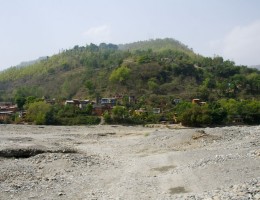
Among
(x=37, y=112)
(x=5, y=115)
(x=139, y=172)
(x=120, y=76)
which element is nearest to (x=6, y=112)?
(x=5, y=115)

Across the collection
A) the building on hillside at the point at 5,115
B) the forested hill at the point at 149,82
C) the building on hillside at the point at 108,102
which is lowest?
the building on hillside at the point at 5,115

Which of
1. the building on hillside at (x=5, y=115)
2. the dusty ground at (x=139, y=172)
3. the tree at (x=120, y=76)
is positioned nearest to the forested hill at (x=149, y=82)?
the tree at (x=120, y=76)

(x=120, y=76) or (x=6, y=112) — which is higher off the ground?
(x=120, y=76)

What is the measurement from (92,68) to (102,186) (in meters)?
104

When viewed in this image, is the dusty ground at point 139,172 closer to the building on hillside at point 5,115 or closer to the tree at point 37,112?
the tree at point 37,112

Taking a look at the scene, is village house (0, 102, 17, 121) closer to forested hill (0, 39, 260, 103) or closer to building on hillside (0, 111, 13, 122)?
building on hillside (0, 111, 13, 122)

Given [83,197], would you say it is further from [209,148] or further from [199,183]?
[209,148]

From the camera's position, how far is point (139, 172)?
2436 centimetres

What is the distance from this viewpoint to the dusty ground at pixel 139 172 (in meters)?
18.2

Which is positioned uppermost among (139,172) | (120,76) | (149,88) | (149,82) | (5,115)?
(120,76)

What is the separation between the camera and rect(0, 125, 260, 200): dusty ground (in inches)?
717

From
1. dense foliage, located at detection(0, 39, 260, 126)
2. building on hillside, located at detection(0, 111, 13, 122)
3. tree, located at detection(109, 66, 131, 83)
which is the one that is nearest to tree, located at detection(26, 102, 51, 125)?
dense foliage, located at detection(0, 39, 260, 126)

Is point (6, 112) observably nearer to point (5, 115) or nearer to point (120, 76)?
point (5, 115)

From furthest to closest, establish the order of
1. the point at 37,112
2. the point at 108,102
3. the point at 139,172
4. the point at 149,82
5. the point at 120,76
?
the point at 120,76 → the point at 149,82 → the point at 108,102 → the point at 37,112 → the point at 139,172
